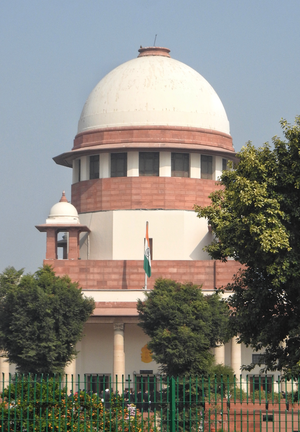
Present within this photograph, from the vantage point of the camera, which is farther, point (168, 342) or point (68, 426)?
point (168, 342)

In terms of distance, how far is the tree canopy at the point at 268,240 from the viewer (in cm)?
2145

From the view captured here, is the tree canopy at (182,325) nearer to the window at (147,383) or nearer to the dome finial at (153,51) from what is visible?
the window at (147,383)

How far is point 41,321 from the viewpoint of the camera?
43.8 m

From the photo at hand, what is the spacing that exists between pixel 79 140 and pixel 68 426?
129ft

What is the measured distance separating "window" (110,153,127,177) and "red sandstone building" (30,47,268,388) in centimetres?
6

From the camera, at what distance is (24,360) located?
43312 millimetres

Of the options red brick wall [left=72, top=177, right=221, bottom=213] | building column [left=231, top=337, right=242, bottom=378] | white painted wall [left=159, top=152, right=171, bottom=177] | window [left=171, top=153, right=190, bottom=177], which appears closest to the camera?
building column [left=231, top=337, right=242, bottom=378]

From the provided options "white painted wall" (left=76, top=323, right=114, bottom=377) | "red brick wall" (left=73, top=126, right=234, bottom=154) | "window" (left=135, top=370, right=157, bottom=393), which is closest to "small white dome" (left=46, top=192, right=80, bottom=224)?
"red brick wall" (left=73, top=126, right=234, bottom=154)

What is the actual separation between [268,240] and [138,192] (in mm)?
31960

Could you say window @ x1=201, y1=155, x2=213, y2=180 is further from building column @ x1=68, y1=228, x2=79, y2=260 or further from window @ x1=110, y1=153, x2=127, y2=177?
building column @ x1=68, y1=228, x2=79, y2=260

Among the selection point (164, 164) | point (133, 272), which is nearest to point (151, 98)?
point (164, 164)

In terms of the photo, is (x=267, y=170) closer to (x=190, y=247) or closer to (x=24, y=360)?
(x=24, y=360)

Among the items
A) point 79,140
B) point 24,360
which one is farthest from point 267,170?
point 79,140

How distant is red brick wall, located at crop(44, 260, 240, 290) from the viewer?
49906 millimetres
